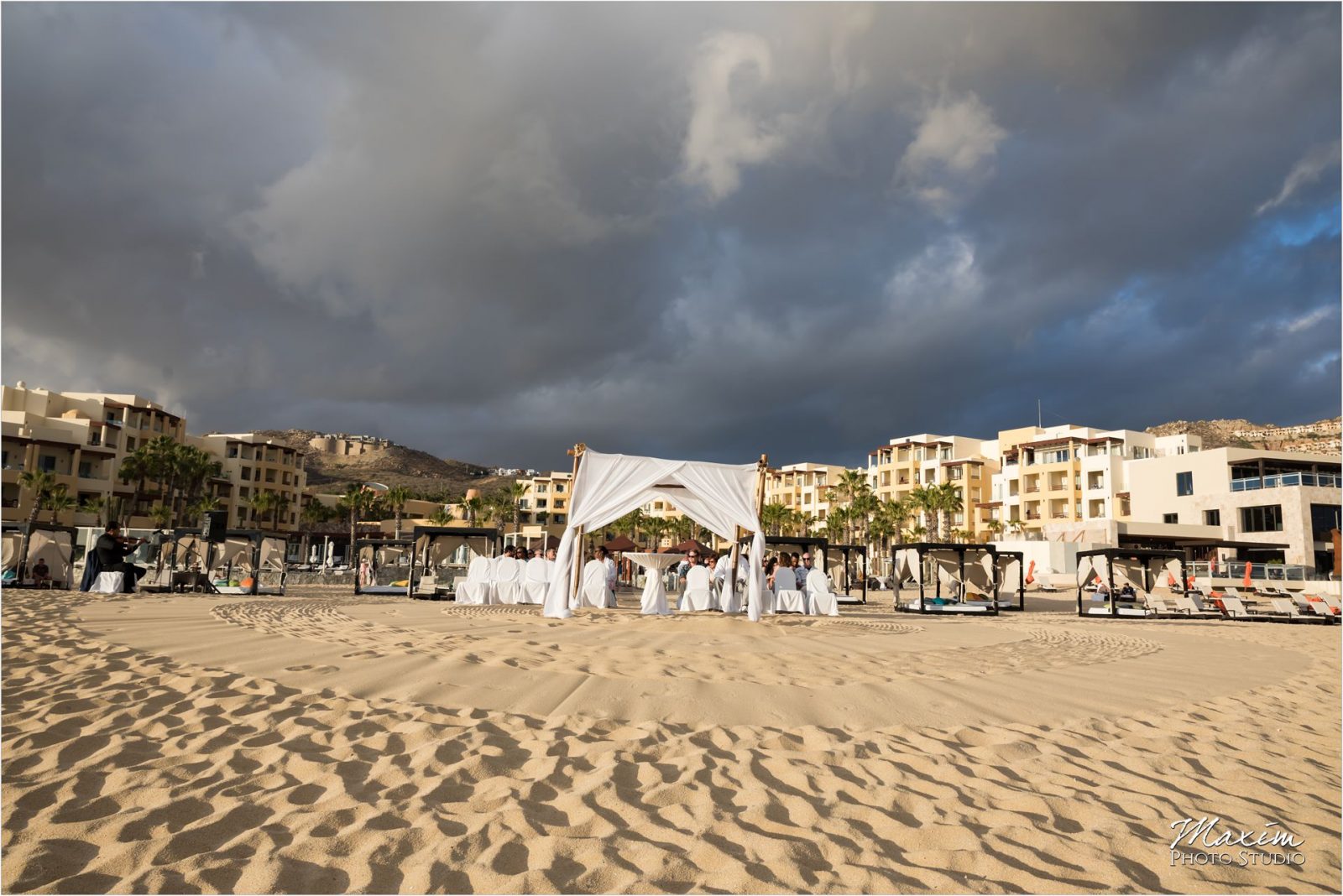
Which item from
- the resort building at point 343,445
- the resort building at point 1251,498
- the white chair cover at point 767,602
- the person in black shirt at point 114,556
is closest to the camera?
the white chair cover at point 767,602

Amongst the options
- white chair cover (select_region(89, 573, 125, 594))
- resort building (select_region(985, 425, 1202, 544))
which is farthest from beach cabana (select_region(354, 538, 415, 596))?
resort building (select_region(985, 425, 1202, 544))

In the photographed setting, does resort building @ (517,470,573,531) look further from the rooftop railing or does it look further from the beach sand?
the beach sand

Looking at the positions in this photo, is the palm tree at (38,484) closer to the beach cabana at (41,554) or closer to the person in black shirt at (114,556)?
the beach cabana at (41,554)

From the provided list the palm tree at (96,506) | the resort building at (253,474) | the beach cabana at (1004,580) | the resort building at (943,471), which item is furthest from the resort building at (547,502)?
the beach cabana at (1004,580)

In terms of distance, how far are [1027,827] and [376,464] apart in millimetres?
152665

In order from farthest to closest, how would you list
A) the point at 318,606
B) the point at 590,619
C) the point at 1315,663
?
the point at 318,606 < the point at 590,619 < the point at 1315,663

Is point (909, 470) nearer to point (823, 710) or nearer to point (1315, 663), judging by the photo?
point (1315, 663)

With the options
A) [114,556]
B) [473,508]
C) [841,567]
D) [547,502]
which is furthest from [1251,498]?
[547,502]

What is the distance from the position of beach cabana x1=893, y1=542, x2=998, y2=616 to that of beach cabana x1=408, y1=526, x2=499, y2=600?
11.9 meters

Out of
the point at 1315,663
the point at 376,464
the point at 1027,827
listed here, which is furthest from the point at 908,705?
the point at 376,464

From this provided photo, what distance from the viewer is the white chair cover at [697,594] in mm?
17484

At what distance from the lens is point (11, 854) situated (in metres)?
3.23

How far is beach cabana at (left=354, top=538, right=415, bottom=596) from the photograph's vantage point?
73.7 ft

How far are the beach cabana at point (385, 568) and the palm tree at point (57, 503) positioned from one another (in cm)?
3351
